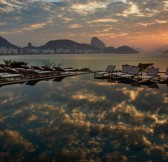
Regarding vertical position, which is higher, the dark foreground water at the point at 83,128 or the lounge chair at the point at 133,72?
the lounge chair at the point at 133,72

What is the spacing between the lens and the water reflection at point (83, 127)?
5273 mm

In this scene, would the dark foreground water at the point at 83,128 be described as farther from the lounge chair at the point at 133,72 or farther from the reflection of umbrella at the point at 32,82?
the lounge chair at the point at 133,72

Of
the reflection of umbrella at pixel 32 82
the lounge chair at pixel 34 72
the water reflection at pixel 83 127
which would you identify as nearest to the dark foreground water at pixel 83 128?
the water reflection at pixel 83 127

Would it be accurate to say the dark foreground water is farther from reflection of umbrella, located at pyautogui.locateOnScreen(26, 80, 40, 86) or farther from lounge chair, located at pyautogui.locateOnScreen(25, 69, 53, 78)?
lounge chair, located at pyautogui.locateOnScreen(25, 69, 53, 78)

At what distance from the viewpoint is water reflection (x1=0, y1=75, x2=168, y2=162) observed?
208 inches

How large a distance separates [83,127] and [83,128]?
87 millimetres

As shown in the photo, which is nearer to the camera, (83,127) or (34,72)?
(83,127)

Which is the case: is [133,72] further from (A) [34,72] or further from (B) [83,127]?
(B) [83,127]

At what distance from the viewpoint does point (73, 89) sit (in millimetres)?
13711

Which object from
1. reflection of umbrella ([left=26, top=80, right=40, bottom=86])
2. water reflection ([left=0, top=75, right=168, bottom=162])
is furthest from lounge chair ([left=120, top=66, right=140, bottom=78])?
water reflection ([left=0, top=75, right=168, bottom=162])

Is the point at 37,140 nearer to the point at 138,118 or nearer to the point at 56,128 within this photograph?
the point at 56,128

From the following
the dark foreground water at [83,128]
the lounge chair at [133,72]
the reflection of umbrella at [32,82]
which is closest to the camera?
the dark foreground water at [83,128]

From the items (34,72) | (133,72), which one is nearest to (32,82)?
(34,72)

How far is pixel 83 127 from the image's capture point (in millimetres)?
6984
